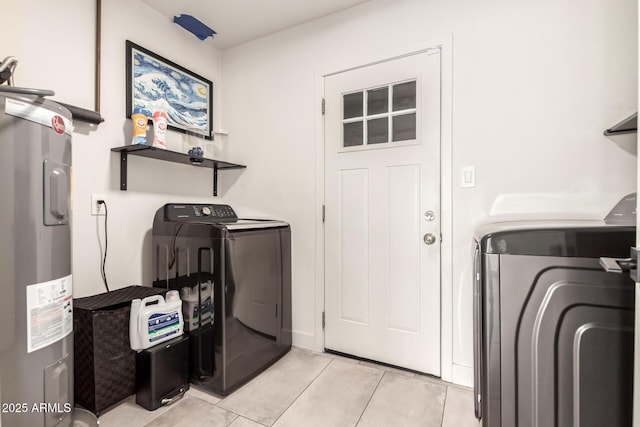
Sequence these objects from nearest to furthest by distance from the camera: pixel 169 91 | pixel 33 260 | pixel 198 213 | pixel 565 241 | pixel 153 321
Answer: pixel 565 241 → pixel 33 260 → pixel 153 321 → pixel 198 213 → pixel 169 91

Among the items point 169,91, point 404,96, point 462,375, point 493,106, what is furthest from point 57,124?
point 462,375

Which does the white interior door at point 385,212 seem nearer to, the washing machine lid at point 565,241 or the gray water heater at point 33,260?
the washing machine lid at point 565,241

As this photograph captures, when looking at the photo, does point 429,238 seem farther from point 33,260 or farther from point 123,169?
point 123,169

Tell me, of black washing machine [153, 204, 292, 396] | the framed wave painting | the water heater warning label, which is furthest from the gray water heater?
the framed wave painting

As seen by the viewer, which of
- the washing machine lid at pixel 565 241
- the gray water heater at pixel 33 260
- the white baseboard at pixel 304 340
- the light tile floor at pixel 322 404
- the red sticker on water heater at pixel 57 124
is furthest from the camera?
the white baseboard at pixel 304 340

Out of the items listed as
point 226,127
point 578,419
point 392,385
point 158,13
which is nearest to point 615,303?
point 578,419

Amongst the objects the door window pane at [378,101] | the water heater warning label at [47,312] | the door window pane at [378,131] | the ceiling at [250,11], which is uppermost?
the ceiling at [250,11]

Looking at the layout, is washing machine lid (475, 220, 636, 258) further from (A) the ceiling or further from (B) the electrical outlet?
(B) the electrical outlet

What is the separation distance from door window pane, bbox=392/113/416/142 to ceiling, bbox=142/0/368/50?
0.85 metres

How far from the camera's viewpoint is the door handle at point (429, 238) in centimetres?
187

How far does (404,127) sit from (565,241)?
1248 millimetres

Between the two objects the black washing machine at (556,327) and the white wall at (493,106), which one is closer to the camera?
the black washing machine at (556,327)

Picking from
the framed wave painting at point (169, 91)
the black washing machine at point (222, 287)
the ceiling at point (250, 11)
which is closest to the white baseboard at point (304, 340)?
the black washing machine at point (222, 287)

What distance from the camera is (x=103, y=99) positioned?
1.86 metres
